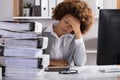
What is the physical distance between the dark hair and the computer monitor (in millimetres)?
545

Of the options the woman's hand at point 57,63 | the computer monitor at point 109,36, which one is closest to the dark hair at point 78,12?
the woman's hand at point 57,63

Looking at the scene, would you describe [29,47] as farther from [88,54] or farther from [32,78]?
[88,54]

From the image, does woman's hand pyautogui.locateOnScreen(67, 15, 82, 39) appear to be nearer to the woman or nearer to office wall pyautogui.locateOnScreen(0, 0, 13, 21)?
the woman

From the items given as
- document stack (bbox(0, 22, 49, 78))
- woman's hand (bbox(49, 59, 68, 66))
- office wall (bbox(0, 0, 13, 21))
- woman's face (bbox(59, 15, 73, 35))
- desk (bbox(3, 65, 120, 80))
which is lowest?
desk (bbox(3, 65, 120, 80))

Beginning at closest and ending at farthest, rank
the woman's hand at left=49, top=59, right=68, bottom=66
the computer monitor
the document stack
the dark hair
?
the document stack, the computer monitor, the woman's hand at left=49, top=59, right=68, bottom=66, the dark hair

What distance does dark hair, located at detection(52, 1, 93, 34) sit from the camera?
2016 millimetres

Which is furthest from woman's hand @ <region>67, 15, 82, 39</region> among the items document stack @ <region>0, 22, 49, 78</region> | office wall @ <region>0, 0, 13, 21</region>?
document stack @ <region>0, 22, 49, 78</region>

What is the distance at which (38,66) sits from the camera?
129cm

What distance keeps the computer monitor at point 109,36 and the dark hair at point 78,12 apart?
21.5 inches

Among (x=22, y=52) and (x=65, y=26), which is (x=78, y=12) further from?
(x=22, y=52)

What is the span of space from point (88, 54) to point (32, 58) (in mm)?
2004

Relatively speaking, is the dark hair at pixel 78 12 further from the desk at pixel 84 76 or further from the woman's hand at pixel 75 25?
the desk at pixel 84 76

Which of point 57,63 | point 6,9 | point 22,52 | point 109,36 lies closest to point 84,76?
point 109,36

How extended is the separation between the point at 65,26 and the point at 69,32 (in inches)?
3.8
